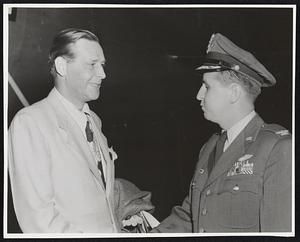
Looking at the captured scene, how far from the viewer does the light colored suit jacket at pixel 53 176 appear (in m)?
2.21

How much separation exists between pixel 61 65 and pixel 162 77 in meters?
0.44

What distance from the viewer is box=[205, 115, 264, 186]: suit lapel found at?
2.26 meters

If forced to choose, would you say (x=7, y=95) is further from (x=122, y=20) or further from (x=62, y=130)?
(x=122, y=20)

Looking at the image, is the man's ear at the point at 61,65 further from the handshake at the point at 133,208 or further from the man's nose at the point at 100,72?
the handshake at the point at 133,208

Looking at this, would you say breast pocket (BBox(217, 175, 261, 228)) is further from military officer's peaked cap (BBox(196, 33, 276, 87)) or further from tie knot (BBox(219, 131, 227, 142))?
military officer's peaked cap (BBox(196, 33, 276, 87))

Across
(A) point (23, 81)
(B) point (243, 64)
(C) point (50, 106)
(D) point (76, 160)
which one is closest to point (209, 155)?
(B) point (243, 64)

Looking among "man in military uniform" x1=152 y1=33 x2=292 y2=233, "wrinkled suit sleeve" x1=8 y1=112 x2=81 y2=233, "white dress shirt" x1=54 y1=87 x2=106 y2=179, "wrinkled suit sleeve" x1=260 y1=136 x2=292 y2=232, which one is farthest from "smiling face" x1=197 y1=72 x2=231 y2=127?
"wrinkled suit sleeve" x1=8 y1=112 x2=81 y2=233

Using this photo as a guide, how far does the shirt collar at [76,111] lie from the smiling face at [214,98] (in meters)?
0.50

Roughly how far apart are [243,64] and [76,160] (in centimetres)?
82

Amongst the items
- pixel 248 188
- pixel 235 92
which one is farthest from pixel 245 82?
pixel 248 188

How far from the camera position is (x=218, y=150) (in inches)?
90.4

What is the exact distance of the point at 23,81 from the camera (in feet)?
7.46

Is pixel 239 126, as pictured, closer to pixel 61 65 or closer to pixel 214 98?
pixel 214 98

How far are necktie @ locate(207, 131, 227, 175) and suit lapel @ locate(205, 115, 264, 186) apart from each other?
0.06ft
